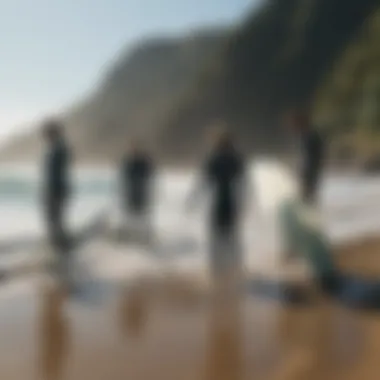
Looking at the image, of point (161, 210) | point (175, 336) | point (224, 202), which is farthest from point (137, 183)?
point (175, 336)

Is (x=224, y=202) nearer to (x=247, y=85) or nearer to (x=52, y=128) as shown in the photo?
(x=247, y=85)

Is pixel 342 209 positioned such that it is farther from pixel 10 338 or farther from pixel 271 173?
pixel 10 338

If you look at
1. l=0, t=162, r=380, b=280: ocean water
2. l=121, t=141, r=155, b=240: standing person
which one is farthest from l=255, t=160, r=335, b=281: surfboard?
l=121, t=141, r=155, b=240: standing person

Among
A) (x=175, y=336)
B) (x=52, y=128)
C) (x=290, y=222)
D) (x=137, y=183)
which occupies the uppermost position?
(x=52, y=128)

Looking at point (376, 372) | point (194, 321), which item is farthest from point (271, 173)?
point (376, 372)

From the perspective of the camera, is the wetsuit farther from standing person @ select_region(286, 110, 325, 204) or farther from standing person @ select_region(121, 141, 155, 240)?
standing person @ select_region(286, 110, 325, 204)

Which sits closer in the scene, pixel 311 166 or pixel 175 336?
pixel 175 336

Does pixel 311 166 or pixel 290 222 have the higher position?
pixel 311 166

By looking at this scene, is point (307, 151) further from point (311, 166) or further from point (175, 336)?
point (175, 336)
